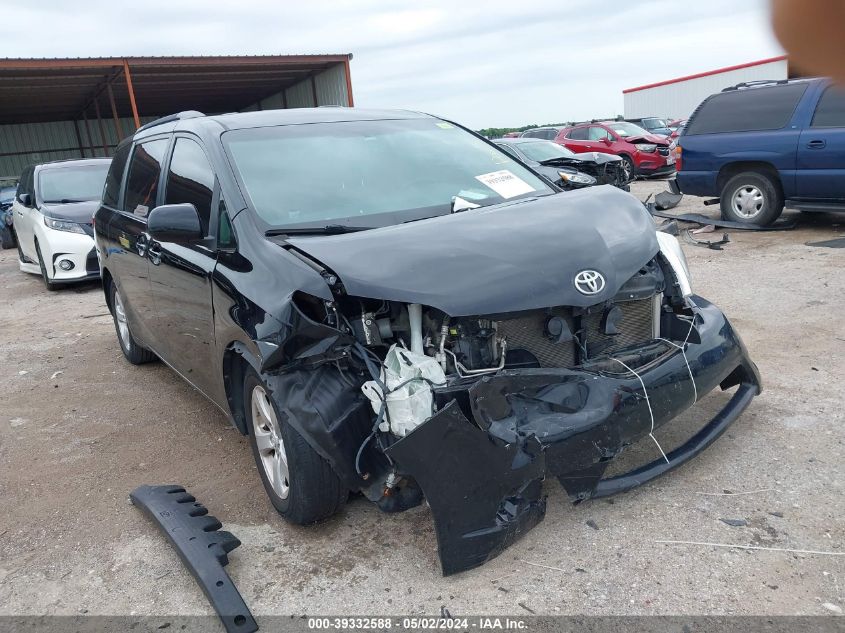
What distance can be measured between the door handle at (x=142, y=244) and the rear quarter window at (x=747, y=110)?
7565 mm

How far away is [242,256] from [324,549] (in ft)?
4.32

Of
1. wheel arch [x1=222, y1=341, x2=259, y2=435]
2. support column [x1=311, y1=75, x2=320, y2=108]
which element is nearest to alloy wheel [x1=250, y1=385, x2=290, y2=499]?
wheel arch [x1=222, y1=341, x2=259, y2=435]

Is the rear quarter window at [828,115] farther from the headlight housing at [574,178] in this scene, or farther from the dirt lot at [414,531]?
the dirt lot at [414,531]

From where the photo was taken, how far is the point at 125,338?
5754 mm

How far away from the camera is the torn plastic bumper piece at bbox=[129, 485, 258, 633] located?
2.53 m

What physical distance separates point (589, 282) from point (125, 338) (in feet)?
14.0

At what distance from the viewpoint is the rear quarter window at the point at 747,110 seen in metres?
8.58

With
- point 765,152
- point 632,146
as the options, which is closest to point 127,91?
point 632,146

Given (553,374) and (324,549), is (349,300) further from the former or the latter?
(324,549)

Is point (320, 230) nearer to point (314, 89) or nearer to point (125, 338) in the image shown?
point (125, 338)

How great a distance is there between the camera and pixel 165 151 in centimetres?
427

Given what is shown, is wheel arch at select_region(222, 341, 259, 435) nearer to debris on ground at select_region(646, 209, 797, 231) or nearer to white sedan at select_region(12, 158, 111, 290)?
white sedan at select_region(12, 158, 111, 290)

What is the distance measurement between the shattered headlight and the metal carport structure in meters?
15.7

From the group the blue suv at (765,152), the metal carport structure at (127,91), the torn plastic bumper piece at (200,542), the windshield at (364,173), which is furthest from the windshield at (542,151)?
the torn plastic bumper piece at (200,542)
